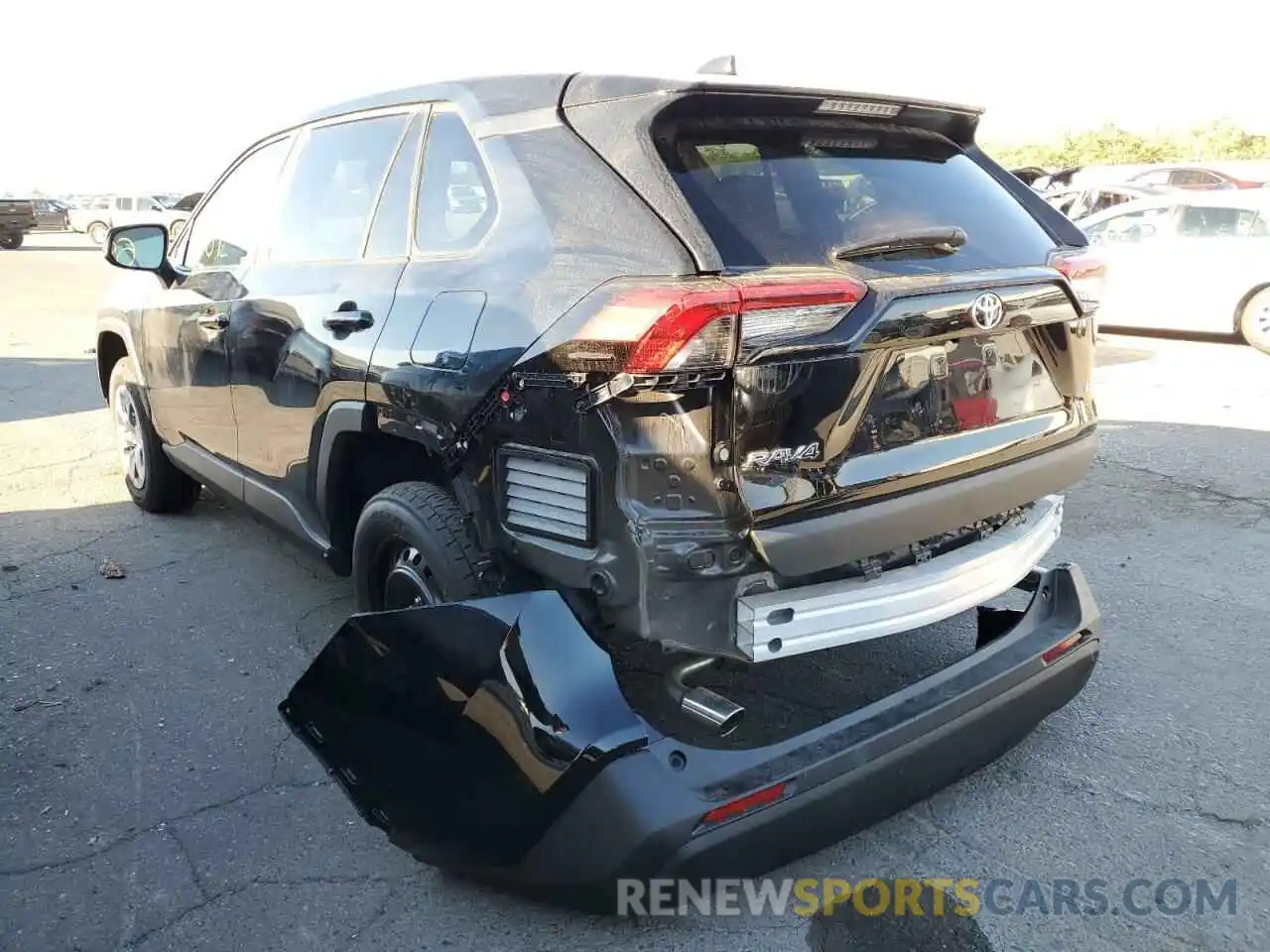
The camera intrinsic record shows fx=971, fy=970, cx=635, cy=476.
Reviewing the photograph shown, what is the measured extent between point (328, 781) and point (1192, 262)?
10807 mm

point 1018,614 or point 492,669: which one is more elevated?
point 492,669

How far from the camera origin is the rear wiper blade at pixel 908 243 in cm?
237

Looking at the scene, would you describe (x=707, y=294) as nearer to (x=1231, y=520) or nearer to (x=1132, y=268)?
(x=1231, y=520)

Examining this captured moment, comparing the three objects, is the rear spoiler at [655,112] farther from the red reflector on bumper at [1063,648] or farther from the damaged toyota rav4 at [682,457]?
the red reflector on bumper at [1063,648]

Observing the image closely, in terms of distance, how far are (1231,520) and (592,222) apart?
14.8ft

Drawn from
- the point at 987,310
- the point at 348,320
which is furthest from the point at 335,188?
the point at 987,310

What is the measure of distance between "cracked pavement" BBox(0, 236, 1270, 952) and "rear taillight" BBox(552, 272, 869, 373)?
1370mm

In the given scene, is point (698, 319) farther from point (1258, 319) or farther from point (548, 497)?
point (1258, 319)

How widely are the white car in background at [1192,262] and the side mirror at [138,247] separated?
8.88 metres

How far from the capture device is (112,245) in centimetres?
443

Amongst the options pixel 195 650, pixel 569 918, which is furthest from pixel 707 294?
pixel 195 650

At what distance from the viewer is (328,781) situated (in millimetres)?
2961

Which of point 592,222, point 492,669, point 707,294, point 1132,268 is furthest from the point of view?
point 1132,268

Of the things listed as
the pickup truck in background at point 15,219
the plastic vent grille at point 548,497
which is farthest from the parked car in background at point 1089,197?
the pickup truck in background at point 15,219
